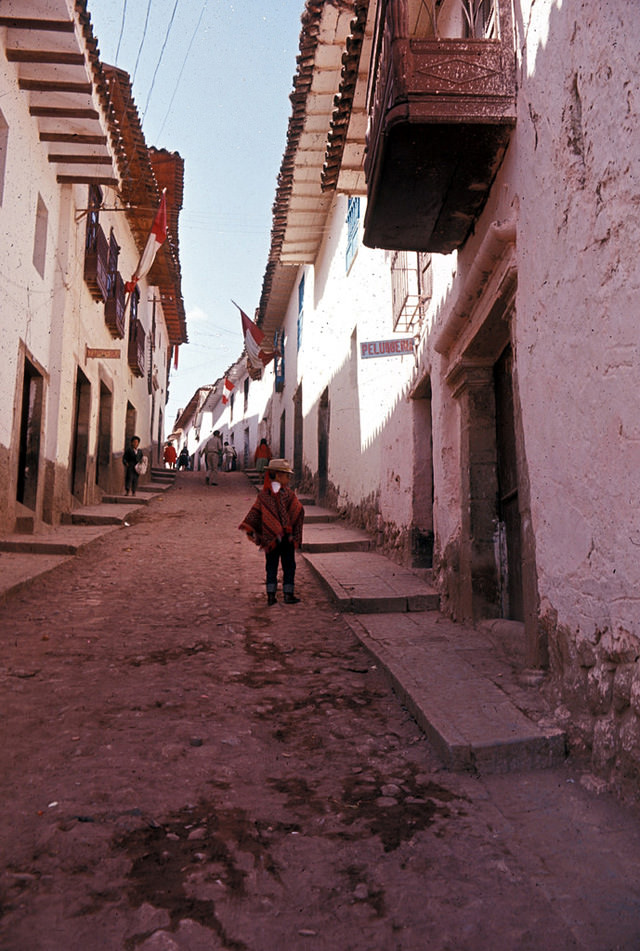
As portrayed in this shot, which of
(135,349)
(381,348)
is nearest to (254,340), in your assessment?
(135,349)

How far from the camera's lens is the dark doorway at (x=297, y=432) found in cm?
1811

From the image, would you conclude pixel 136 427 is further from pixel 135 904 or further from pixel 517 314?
pixel 135 904

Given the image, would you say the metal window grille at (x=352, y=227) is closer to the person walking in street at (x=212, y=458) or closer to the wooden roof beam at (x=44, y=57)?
the wooden roof beam at (x=44, y=57)

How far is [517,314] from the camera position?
3893 mm

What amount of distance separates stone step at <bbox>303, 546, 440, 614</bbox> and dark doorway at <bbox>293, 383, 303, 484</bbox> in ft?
32.3

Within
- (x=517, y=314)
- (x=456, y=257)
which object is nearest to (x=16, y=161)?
(x=456, y=257)

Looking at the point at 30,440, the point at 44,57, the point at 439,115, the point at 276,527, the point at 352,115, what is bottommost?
the point at 276,527

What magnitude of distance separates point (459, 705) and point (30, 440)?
7.82 m

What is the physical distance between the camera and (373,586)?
21.5 feet

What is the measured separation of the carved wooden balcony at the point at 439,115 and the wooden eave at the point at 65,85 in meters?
4.11

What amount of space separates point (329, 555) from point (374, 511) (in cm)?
109

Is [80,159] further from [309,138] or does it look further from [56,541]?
[56,541]

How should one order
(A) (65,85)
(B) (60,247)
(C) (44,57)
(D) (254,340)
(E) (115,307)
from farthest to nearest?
(D) (254,340) → (E) (115,307) → (B) (60,247) → (A) (65,85) → (C) (44,57)

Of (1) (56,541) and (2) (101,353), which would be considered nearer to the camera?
(1) (56,541)
